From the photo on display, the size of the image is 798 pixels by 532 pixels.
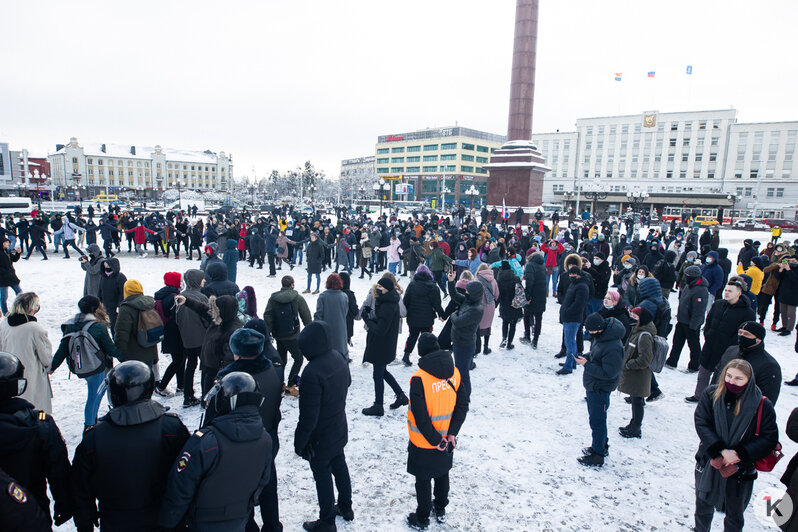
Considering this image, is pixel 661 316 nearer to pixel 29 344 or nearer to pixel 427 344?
pixel 427 344

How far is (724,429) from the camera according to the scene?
Answer: 11.0ft

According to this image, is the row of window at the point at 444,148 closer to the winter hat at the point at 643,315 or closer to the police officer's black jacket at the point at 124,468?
the winter hat at the point at 643,315

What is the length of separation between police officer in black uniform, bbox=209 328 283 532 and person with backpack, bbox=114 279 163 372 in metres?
2.72

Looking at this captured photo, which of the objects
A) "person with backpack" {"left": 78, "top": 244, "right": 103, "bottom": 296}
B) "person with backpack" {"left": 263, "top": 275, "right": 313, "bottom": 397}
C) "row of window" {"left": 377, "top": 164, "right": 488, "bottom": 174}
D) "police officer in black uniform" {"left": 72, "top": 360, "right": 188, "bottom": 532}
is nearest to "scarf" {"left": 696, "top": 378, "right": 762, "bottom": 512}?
"police officer in black uniform" {"left": 72, "top": 360, "right": 188, "bottom": 532}

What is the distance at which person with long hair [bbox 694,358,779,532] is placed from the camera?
10.5 feet

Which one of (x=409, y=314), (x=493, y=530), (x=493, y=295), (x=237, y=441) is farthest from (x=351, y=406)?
(x=237, y=441)

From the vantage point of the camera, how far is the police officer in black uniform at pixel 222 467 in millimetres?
2262

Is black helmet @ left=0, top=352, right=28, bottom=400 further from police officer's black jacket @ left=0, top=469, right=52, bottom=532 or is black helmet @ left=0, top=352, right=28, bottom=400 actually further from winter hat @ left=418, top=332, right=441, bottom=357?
winter hat @ left=418, top=332, right=441, bottom=357

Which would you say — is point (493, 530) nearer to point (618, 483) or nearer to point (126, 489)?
point (618, 483)

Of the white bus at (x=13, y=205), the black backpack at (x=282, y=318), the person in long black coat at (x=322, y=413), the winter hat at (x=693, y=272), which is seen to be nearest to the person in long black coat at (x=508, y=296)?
the winter hat at (x=693, y=272)

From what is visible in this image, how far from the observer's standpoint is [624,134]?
77188mm

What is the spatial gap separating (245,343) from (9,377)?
1.22 m

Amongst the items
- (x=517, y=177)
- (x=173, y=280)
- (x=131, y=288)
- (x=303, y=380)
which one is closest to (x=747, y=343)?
(x=303, y=380)

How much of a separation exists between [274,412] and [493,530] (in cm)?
220
